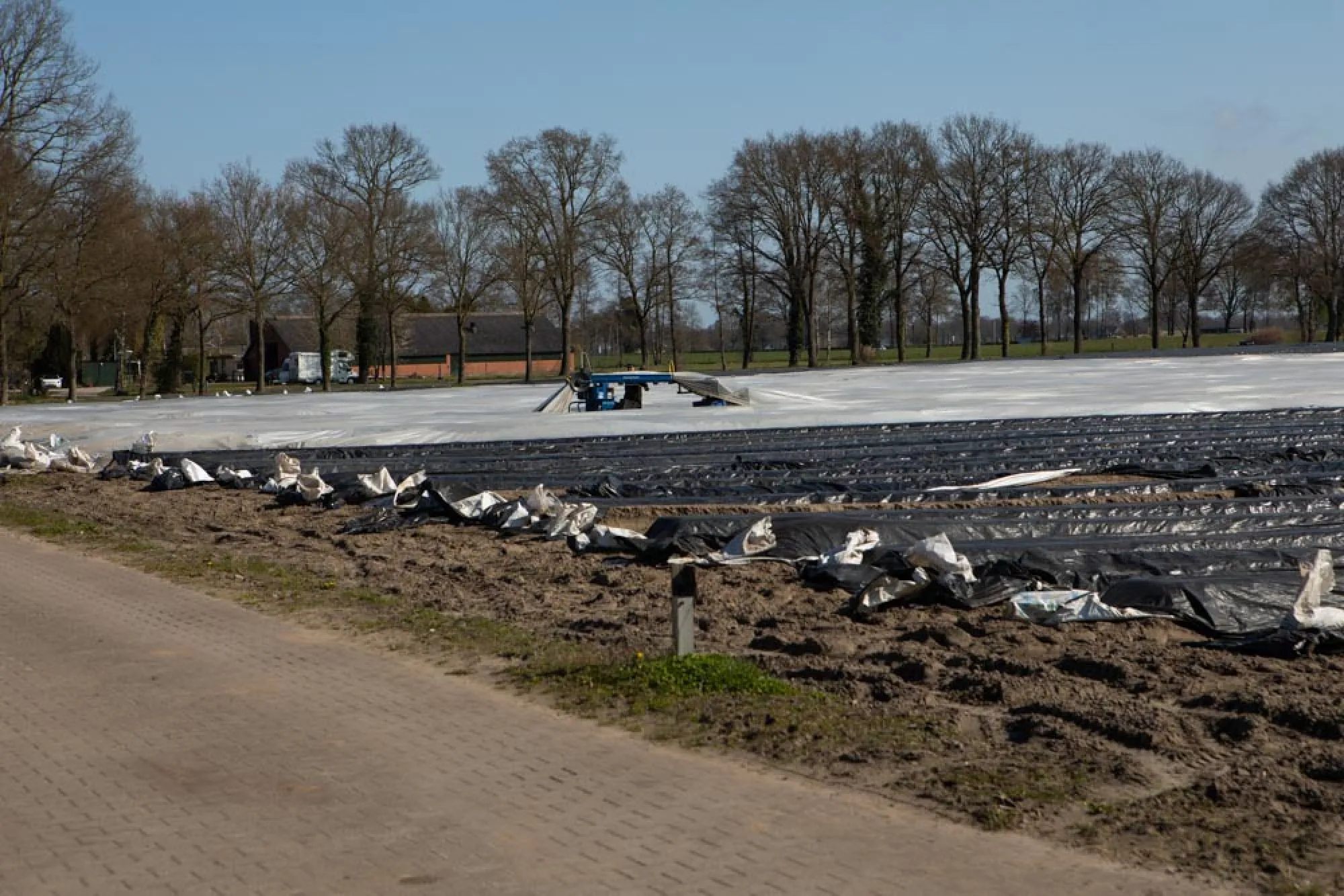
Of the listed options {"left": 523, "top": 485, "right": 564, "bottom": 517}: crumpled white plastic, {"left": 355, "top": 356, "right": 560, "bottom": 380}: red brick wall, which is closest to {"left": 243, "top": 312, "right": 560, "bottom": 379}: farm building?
{"left": 355, "top": 356, "right": 560, "bottom": 380}: red brick wall

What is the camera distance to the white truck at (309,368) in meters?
90.9

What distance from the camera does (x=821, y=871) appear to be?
5.45 meters

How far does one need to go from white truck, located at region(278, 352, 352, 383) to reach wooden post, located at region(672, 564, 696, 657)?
83.3 m

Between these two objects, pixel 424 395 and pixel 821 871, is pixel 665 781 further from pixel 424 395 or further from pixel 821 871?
pixel 424 395

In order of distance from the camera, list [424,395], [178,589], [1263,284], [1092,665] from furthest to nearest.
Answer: [1263,284]
[424,395]
[178,589]
[1092,665]

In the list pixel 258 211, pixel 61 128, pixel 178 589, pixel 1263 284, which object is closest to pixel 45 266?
pixel 61 128

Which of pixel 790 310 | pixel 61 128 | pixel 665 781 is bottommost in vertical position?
pixel 665 781

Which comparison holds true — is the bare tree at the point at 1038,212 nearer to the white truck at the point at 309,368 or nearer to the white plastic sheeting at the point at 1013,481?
the white truck at the point at 309,368

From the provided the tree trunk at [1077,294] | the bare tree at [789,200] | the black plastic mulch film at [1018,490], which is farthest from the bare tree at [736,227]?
the black plastic mulch film at [1018,490]

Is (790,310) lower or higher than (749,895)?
higher

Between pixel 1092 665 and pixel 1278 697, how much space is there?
Result: 47.2 inches

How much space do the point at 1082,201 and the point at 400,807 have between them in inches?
2841

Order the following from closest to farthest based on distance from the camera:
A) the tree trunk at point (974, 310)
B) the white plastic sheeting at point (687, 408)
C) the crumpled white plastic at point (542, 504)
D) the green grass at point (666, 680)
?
the green grass at point (666, 680) < the crumpled white plastic at point (542, 504) < the white plastic sheeting at point (687, 408) < the tree trunk at point (974, 310)

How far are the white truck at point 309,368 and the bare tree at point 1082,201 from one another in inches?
1760
